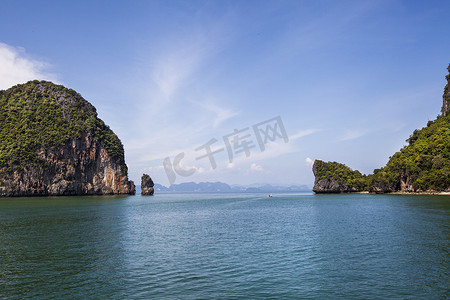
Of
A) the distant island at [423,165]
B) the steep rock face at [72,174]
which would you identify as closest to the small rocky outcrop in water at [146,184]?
the steep rock face at [72,174]

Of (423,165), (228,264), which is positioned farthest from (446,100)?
(228,264)

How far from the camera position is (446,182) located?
112 m

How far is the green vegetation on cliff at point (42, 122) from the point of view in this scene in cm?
14850

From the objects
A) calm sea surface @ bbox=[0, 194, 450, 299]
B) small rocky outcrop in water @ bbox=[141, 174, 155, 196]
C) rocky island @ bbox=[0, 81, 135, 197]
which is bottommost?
calm sea surface @ bbox=[0, 194, 450, 299]

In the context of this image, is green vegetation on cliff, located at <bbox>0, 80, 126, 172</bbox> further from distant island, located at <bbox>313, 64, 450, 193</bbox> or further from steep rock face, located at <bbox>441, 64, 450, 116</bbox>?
steep rock face, located at <bbox>441, 64, 450, 116</bbox>

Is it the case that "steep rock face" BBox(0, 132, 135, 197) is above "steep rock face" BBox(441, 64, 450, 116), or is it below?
below

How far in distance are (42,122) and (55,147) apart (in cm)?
1775

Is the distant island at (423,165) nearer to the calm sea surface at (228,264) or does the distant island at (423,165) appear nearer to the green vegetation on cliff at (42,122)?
the calm sea surface at (228,264)

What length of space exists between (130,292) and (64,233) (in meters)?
25.4

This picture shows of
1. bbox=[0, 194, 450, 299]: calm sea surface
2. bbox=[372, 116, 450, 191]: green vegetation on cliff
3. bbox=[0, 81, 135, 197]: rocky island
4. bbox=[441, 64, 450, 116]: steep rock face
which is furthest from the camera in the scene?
bbox=[441, 64, 450, 116]: steep rock face

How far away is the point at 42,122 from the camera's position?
528ft

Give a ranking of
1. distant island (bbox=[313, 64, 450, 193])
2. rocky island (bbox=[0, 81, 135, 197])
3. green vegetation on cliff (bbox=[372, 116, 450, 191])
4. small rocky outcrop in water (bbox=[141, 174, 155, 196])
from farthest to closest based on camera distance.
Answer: small rocky outcrop in water (bbox=[141, 174, 155, 196]), rocky island (bbox=[0, 81, 135, 197]), distant island (bbox=[313, 64, 450, 193]), green vegetation on cliff (bbox=[372, 116, 450, 191])

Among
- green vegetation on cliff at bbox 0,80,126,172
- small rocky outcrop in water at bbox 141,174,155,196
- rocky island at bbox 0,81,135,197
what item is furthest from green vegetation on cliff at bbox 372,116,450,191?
green vegetation on cliff at bbox 0,80,126,172

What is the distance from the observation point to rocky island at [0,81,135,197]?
14612cm
